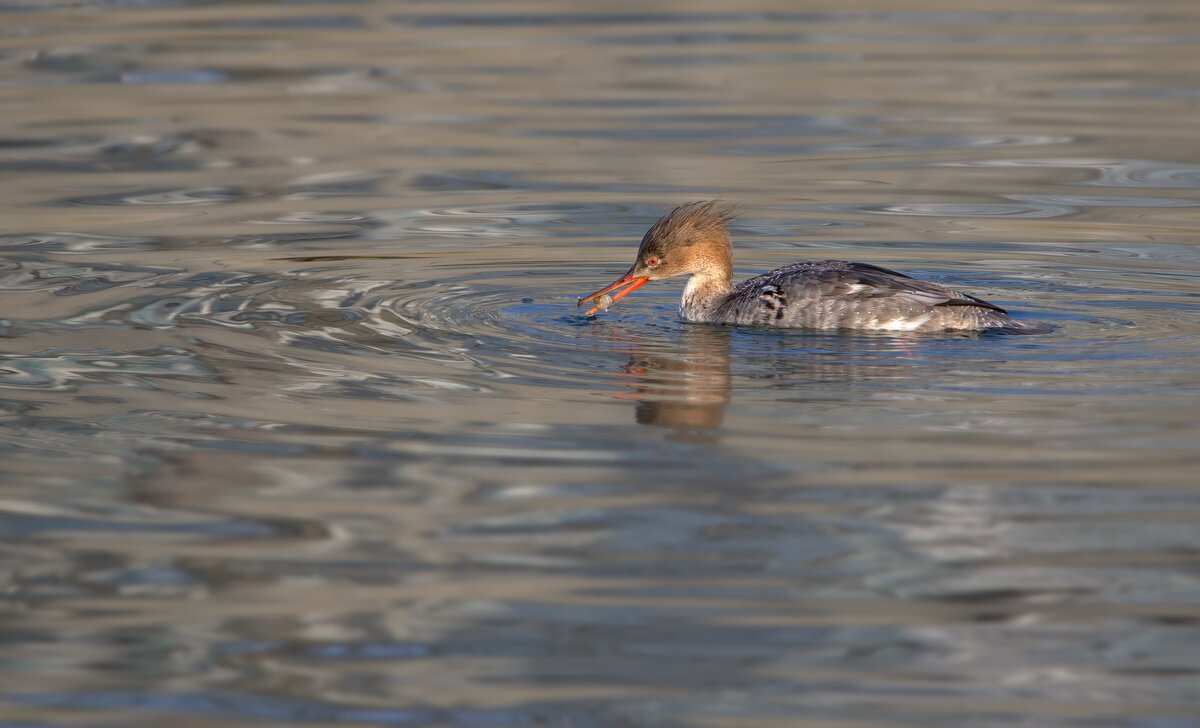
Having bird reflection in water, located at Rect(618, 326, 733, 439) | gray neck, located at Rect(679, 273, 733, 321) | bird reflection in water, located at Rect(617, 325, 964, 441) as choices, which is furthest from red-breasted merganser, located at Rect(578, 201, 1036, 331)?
bird reflection in water, located at Rect(618, 326, 733, 439)

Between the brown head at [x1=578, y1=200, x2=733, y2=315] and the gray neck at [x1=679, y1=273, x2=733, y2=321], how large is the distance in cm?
3

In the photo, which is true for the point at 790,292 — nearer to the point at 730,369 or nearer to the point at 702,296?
the point at 702,296

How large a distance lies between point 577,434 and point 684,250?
2704mm

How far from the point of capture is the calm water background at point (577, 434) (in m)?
5.16

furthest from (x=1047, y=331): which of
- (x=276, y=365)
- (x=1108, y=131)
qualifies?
(x=1108, y=131)

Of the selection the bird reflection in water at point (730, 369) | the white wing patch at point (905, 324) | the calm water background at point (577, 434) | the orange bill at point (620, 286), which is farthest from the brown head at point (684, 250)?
the white wing patch at point (905, 324)

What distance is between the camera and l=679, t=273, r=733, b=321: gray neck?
9.47 meters

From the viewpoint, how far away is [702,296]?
9.59m

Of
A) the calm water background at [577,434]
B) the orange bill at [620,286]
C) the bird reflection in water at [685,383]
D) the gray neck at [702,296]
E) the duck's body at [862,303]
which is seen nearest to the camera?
the calm water background at [577,434]

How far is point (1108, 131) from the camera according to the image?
48.0 feet

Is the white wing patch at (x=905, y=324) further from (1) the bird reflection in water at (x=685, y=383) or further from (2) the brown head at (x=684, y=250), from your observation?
(2) the brown head at (x=684, y=250)

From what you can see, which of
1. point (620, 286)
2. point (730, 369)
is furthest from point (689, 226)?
point (730, 369)

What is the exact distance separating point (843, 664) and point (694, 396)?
2.57 m

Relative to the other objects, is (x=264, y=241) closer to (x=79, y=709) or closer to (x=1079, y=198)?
(x=1079, y=198)
